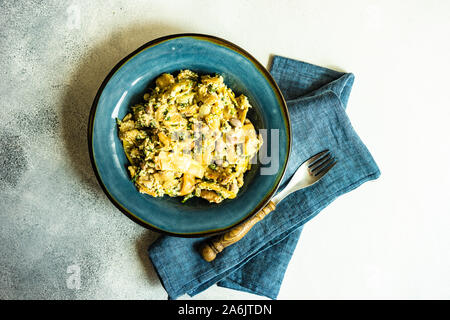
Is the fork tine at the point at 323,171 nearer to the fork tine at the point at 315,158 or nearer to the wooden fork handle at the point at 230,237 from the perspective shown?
the fork tine at the point at 315,158

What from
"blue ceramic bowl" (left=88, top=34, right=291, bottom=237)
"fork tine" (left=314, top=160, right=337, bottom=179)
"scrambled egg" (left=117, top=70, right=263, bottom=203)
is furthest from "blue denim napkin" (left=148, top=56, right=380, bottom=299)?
"scrambled egg" (left=117, top=70, right=263, bottom=203)

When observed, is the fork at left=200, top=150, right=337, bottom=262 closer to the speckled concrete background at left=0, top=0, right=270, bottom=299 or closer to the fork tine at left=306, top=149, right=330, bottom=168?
the fork tine at left=306, top=149, right=330, bottom=168

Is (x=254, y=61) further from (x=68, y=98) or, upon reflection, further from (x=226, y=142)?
(x=68, y=98)

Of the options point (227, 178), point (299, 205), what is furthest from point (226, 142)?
point (299, 205)

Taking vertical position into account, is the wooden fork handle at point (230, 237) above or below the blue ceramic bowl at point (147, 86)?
below

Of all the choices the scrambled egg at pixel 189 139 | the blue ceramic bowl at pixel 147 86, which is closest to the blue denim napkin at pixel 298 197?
the blue ceramic bowl at pixel 147 86
